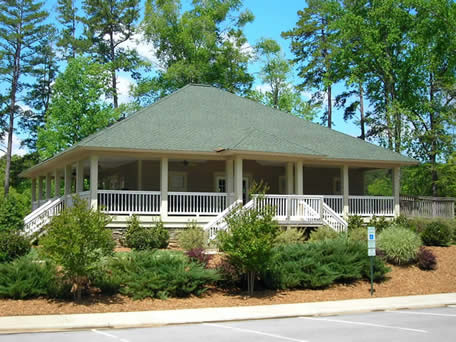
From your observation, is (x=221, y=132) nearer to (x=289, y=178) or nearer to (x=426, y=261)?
(x=289, y=178)

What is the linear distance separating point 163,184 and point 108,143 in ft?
9.61

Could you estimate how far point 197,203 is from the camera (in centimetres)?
2477

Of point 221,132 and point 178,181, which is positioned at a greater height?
point 221,132

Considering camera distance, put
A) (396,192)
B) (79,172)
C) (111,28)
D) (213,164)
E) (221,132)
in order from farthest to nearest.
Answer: (111,28) → (396,192) → (213,164) → (221,132) → (79,172)

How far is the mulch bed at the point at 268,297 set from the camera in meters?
14.6

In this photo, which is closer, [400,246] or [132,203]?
[400,246]

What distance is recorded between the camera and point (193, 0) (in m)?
47.0

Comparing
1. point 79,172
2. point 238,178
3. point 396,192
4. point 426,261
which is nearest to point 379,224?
point 396,192

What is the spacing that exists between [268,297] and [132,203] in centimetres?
896

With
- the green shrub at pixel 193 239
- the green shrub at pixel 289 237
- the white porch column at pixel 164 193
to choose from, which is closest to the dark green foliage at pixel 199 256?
the green shrub at pixel 193 239

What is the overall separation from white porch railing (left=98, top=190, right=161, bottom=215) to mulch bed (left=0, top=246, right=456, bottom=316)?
7628 millimetres

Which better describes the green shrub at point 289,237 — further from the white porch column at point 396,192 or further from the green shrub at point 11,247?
the green shrub at point 11,247

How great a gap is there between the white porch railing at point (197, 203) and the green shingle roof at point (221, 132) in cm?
205

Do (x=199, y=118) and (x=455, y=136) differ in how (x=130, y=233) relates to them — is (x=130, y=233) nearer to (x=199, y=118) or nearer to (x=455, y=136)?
(x=199, y=118)
